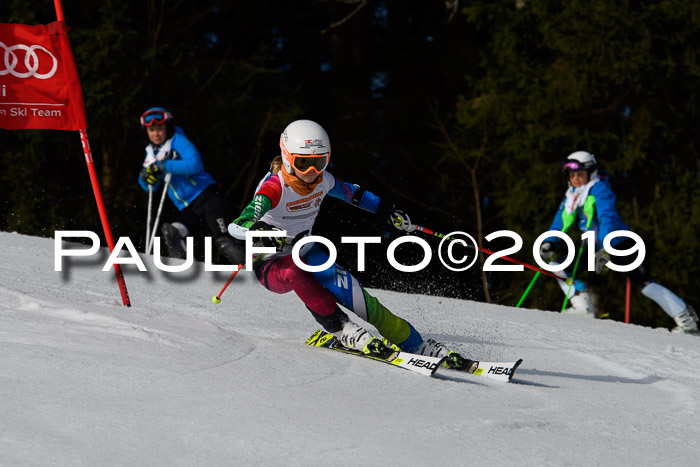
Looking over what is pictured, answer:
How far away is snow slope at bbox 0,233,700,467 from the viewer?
3.10 m

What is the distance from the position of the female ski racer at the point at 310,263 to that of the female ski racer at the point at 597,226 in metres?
4.03

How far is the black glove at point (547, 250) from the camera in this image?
8.80 m

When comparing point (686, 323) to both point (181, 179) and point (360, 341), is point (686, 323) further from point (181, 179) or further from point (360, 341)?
point (181, 179)

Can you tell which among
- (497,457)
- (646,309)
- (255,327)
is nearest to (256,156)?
(646,309)

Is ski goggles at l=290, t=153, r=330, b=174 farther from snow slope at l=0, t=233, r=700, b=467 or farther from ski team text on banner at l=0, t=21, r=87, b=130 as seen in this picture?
ski team text on banner at l=0, t=21, r=87, b=130

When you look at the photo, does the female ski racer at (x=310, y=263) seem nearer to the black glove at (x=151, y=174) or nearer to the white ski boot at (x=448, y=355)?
the white ski boot at (x=448, y=355)

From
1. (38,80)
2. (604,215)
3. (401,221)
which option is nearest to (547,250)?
(604,215)

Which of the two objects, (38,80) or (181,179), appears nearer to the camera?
(38,80)

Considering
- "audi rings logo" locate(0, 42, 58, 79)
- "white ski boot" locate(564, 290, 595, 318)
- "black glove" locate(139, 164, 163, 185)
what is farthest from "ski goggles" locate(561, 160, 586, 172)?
"audi rings logo" locate(0, 42, 58, 79)

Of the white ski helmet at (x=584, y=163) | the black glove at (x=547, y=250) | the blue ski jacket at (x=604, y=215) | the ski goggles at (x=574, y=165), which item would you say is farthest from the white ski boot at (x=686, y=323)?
the ski goggles at (x=574, y=165)

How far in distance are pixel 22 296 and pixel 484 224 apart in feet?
37.3

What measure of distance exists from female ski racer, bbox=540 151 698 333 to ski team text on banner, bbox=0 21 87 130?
5.01 meters

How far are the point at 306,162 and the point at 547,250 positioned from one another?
15.0ft

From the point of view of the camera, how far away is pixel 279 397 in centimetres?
377
